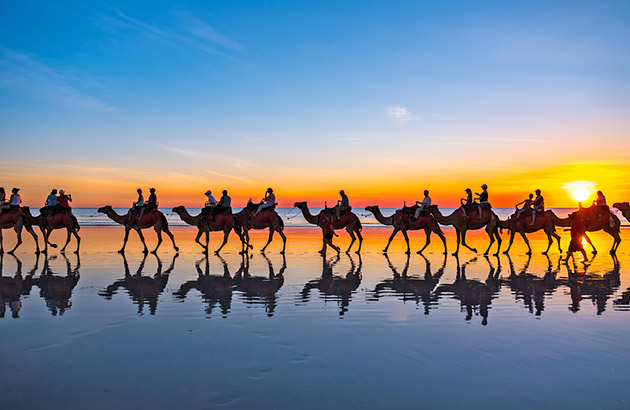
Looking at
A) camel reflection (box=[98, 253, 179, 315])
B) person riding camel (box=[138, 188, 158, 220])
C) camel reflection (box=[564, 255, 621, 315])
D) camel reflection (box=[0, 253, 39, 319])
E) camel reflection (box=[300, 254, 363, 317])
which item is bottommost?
camel reflection (box=[0, 253, 39, 319])

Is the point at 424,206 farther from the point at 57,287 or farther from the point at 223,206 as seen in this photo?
the point at 57,287

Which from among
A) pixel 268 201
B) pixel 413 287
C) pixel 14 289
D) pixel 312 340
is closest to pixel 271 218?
pixel 268 201

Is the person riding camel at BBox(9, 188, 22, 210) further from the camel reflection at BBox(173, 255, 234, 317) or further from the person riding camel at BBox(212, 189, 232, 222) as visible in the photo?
the camel reflection at BBox(173, 255, 234, 317)

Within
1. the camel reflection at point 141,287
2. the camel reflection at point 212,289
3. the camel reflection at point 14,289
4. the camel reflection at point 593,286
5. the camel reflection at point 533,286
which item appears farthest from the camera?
the camel reflection at point 593,286

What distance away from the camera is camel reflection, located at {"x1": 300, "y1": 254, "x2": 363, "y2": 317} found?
9.85 meters

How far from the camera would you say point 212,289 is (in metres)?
10.9

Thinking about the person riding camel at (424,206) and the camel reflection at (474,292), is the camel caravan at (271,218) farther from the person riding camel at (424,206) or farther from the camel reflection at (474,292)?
the camel reflection at (474,292)

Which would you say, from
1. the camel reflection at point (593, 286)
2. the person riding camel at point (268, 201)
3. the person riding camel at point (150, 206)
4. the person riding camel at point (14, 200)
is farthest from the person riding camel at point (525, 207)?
the person riding camel at point (14, 200)

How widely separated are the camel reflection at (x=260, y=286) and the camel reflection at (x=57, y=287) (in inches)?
141

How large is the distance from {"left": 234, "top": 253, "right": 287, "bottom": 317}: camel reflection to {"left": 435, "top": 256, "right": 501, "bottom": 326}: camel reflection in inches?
149

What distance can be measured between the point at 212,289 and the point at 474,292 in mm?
6169

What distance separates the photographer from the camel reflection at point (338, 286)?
985cm

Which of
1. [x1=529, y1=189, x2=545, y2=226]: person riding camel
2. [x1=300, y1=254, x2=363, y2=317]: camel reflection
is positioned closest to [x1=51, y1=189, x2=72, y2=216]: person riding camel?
[x1=300, y1=254, x2=363, y2=317]: camel reflection

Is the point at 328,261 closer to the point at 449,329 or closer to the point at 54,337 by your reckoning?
the point at 449,329
